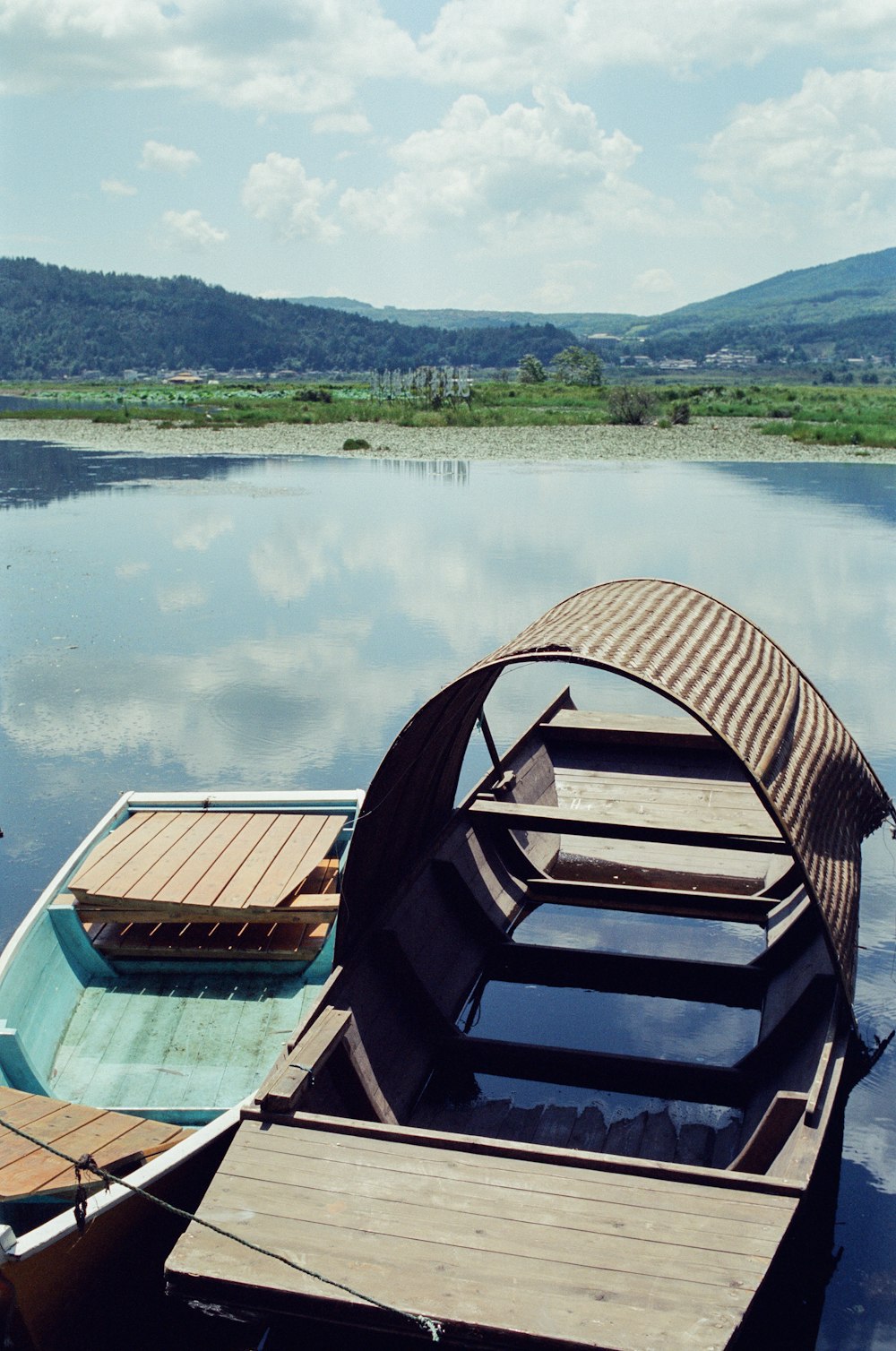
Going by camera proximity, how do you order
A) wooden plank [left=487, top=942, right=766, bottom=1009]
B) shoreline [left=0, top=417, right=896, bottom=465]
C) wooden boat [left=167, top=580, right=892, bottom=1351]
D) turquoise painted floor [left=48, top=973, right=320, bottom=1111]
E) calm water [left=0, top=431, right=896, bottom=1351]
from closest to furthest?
wooden boat [left=167, top=580, right=892, bottom=1351]
turquoise painted floor [left=48, top=973, right=320, bottom=1111]
wooden plank [left=487, top=942, right=766, bottom=1009]
calm water [left=0, top=431, right=896, bottom=1351]
shoreline [left=0, top=417, right=896, bottom=465]

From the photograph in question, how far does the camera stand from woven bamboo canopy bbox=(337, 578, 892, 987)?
607 cm

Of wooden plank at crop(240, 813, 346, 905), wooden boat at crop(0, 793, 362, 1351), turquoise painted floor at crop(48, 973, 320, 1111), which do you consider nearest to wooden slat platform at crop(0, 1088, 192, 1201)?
wooden boat at crop(0, 793, 362, 1351)

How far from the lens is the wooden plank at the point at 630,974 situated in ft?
26.0

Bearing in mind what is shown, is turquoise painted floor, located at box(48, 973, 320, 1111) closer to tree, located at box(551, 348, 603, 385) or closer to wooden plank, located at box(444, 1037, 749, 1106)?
wooden plank, located at box(444, 1037, 749, 1106)

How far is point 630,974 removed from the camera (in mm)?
8188

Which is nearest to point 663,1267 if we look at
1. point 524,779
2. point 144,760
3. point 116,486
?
point 524,779

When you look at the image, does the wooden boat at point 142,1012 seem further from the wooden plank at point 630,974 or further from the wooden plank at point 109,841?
the wooden plank at point 630,974

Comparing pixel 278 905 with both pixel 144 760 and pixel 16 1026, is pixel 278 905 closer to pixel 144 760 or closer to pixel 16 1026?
pixel 16 1026

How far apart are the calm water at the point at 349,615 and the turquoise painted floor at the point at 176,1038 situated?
6.71 ft

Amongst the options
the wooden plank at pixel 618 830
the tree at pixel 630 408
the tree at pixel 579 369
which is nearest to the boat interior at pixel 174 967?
the wooden plank at pixel 618 830

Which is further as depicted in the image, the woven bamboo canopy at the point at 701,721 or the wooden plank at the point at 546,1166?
the woven bamboo canopy at the point at 701,721

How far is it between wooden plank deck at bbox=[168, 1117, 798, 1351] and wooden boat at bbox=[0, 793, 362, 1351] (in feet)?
1.62

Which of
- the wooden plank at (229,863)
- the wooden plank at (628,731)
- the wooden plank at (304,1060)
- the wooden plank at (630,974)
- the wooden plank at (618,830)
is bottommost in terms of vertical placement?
the wooden plank at (630,974)

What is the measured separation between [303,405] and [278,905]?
6460 cm
